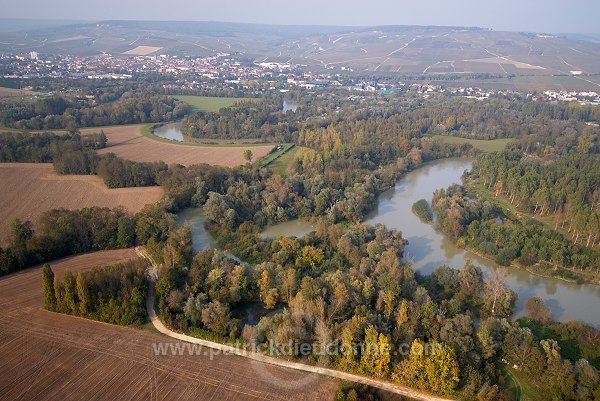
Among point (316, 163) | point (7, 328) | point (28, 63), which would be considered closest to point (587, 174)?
point (316, 163)

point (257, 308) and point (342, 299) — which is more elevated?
point (342, 299)

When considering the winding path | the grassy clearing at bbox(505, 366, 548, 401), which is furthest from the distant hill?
the winding path

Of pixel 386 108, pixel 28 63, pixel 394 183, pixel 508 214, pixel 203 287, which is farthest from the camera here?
pixel 28 63

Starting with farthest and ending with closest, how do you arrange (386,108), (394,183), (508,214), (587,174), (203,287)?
1. (386,108)
2. (394,183)
3. (587,174)
4. (508,214)
5. (203,287)

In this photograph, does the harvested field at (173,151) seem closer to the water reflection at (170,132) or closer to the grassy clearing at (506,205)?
the water reflection at (170,132)

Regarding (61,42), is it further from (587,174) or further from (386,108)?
(587,174)

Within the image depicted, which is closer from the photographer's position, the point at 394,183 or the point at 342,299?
the point at 342,299

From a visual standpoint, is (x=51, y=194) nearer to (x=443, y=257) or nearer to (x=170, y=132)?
(x=170, y=132)

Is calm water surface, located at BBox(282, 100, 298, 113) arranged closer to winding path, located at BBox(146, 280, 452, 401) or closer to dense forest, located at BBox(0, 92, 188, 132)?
dense forest, located at BBox(0, 92, 188, 132)
